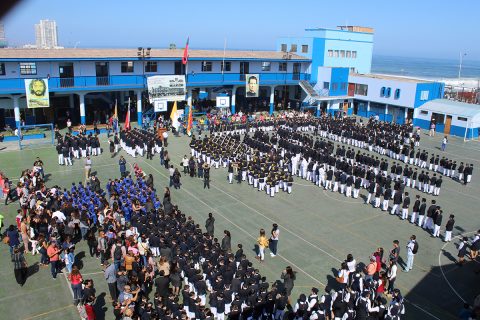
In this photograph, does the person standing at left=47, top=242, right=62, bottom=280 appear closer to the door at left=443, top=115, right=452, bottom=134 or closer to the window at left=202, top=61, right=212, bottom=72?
the window at left=202, top=61, right=212, bottom=72

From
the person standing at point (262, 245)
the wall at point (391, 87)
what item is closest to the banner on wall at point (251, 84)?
the wall at point (391, 87)

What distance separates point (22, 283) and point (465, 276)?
56.0ft

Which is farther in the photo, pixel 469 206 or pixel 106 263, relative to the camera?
pixel 469 206

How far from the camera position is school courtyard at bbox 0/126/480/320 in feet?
48.2

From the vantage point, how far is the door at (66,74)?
36.1 m

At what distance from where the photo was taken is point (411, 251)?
16391 mm

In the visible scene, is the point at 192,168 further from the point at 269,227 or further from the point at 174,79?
the point at 174,79

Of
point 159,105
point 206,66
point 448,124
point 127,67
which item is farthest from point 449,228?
point 206,66

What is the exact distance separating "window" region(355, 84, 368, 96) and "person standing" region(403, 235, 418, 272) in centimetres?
3651

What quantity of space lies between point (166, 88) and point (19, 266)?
28.1 metres

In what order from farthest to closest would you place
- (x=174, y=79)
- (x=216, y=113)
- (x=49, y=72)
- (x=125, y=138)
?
(x=216, y=113), (x=174, y=79), (x=49, y=72), (x=125, y=138)

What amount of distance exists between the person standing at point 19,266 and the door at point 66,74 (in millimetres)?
24573

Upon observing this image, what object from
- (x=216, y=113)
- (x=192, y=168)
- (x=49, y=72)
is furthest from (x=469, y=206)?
(x=49, y=72)

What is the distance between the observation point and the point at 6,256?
17.2 m
